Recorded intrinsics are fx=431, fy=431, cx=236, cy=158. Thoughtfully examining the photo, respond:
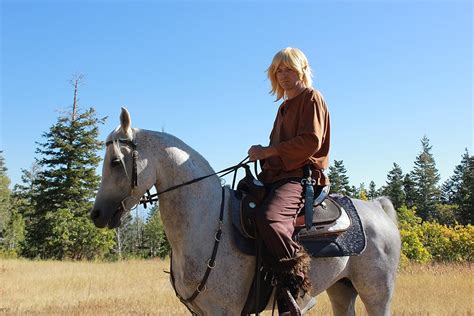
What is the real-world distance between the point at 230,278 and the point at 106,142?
147 centimetres

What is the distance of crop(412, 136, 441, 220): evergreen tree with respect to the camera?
197 feet

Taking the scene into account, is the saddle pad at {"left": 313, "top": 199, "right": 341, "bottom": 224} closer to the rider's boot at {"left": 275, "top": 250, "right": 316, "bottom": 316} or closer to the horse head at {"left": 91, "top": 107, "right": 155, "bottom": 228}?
the rider's boot at {"left": 275, "top": 250, "right": 316, "bottom": 316}

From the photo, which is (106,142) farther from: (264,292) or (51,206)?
(51,206)

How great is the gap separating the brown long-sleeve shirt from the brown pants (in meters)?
0.24

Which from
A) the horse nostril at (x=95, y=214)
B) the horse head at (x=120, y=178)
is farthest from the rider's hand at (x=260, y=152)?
the horse nostril at (x=95, y=214)

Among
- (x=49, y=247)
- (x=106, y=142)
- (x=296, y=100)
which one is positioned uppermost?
(x=296, y=100)

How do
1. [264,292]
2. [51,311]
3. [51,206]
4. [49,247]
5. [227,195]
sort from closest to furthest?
[264,292] → [227,195] → [51,311] → [49,247] → [51,206]

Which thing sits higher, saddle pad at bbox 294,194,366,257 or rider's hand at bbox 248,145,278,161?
rider's hand at bbox 248,145,278,161

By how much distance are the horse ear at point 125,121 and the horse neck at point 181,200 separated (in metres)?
0.25

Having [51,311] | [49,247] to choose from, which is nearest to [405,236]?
[51,311]

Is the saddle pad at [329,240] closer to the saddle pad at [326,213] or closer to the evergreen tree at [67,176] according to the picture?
the saddle pad at [326,213]

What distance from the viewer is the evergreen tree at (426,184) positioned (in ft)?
197

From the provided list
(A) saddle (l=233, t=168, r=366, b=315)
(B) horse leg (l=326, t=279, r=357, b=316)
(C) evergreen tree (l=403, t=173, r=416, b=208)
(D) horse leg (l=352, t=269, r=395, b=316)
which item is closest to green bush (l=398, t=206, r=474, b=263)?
(B) horse leg (l=326, t=279, r=357, b=316)

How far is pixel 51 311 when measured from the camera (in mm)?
8734
